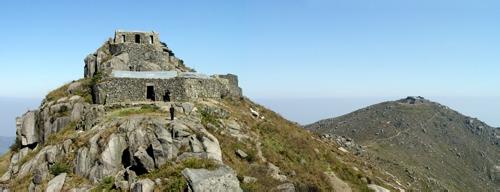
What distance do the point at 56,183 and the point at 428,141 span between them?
337 feet

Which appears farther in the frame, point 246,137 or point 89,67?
point 89,67

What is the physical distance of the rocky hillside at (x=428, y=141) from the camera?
288ft

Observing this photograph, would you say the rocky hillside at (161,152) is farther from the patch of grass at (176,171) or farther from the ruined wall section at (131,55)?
the ruined wall section at (131,55)

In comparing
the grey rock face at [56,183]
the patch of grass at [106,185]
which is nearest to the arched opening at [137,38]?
the grey rock face at [56,183]

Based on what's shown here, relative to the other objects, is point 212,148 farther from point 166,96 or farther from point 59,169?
point 166,96

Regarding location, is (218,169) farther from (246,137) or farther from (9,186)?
(9,186)

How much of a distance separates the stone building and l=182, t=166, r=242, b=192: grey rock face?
14.5 m

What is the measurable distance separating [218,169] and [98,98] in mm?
17432

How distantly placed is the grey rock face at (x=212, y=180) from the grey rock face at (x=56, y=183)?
8.67 meters

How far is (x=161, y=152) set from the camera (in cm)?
2523

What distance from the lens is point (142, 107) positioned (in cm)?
3472

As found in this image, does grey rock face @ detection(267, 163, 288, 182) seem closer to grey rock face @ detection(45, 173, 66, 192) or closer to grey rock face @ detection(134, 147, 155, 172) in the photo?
grey rock face @ detection(134, 147, 155, 172)

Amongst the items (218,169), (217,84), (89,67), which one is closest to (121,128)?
(218,169)

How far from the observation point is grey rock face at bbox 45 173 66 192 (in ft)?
87.9
